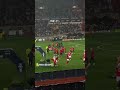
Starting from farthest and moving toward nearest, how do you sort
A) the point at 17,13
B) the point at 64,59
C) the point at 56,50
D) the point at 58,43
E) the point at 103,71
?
the point at 17,13
the point at 103,71
the point at 64,59
the point at 56,50
the point at 58,43

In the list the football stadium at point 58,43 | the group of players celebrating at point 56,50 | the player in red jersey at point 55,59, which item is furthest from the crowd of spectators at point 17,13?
the player in red jersey at point 55,59

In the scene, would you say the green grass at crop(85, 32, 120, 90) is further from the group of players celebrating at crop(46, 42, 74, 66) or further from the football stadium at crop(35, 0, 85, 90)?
the group of players celebrating at crop(46, 42, 74, 66)

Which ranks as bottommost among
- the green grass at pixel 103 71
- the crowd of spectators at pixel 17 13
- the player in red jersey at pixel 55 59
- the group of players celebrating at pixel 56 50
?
the green grass at pixel 103 71

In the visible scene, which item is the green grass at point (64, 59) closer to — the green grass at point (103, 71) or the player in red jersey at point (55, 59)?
the player in red jersey at point (55, 59)

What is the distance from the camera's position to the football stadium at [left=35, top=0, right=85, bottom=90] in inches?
424

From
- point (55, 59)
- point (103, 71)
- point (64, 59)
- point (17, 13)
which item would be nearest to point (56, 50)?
point (55, 59)

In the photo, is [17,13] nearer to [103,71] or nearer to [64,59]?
[103,71]

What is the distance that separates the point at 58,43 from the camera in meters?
12.3

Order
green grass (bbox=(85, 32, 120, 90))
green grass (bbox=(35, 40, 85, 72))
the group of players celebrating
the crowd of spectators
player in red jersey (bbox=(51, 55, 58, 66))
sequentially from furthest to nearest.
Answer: the crowd of spectators < green grass (bbox=(85, 32, 120, 90)) < player in red jersey (bbox=(51, 55, 58, 66)) < the group of players celebrating < green grass (bbox=(35, 40, 85, 72))

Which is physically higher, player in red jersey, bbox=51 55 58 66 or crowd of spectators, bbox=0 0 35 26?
crowd of spectators, bbox=0 0 35 26

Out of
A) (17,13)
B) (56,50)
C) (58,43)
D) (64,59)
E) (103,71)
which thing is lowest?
(103,71)

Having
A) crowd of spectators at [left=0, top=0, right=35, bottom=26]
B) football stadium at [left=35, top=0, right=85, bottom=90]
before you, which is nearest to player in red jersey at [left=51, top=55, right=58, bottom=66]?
football stadium at [left=35, top=0, right=85, bottom=90]

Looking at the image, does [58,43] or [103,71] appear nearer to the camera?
[58,43]

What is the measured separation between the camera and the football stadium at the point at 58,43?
10.8 meters
